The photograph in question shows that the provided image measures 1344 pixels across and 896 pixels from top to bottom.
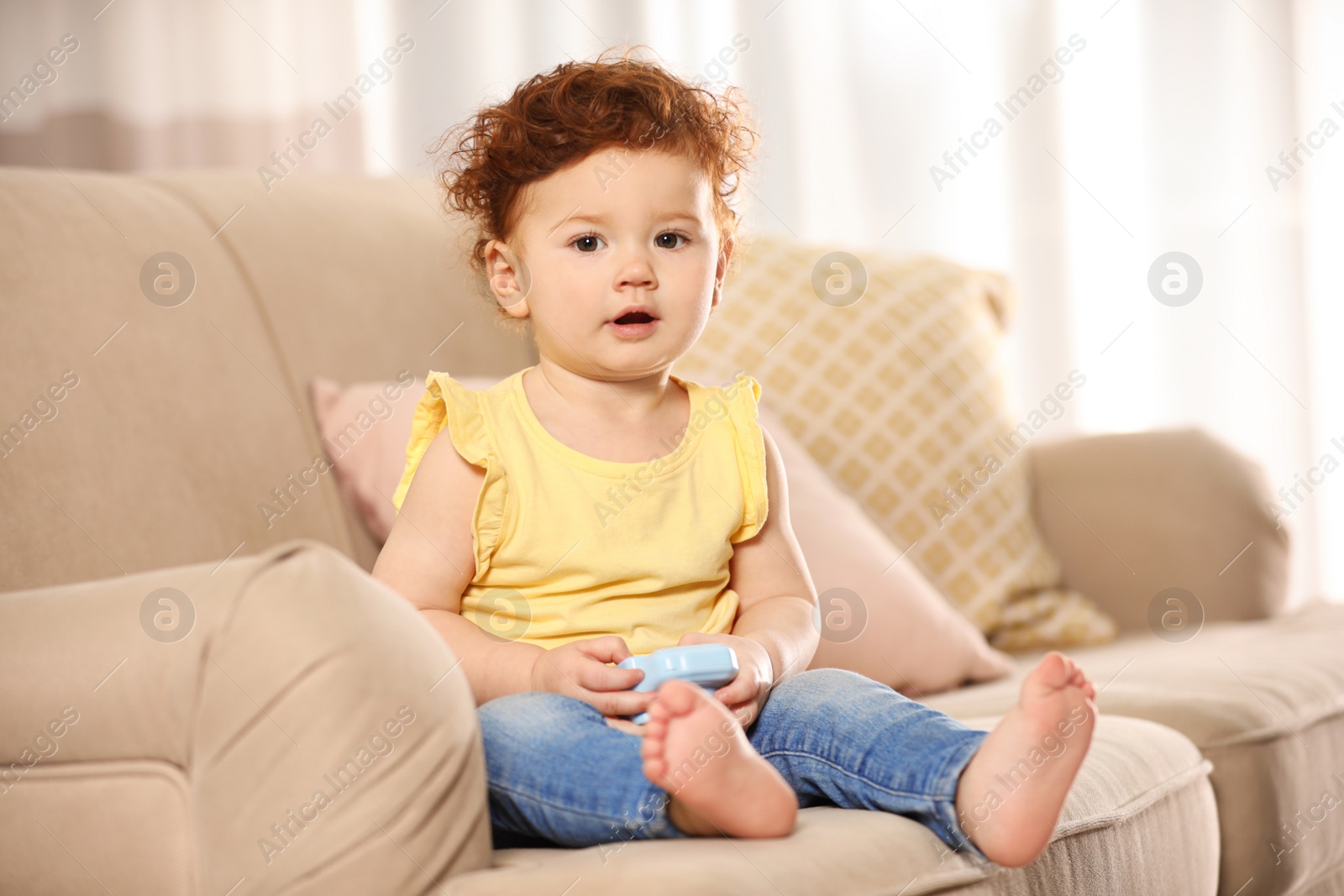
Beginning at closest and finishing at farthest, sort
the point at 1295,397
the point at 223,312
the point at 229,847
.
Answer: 1. the point at 229,847
2. the point at 223,312
3. the point at 1295,397

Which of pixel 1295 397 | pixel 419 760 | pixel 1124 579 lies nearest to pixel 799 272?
pixel 1124 579

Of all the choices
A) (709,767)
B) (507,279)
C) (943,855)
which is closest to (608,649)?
(709,767)

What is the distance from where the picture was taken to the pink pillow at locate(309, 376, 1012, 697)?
128 centimetres

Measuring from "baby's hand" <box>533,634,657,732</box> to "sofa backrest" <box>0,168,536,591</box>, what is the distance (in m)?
0.49

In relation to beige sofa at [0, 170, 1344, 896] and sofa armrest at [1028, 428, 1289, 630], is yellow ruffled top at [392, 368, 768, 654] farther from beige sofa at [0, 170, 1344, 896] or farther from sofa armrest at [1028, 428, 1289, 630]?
sofa armrest at [1028, 428, 1289, 630]

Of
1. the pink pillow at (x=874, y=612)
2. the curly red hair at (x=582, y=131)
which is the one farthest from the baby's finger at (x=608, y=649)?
the pink pillow at (x=874, y=612)

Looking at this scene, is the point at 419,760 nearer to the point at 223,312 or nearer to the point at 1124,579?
the point at 223,312

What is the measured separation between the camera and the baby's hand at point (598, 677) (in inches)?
32.4

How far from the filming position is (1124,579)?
1.75 metres

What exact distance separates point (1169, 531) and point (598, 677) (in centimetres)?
119

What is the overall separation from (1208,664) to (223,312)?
1.15 m

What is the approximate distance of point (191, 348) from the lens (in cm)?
125

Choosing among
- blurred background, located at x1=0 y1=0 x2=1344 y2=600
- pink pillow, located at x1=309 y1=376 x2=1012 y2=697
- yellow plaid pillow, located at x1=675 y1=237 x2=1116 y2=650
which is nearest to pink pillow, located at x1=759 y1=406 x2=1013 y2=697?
pink pillow, located at x1=309 y1=376 x2=1012 y2=697

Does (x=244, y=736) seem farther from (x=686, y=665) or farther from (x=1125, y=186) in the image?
(x=1125, y=186)
